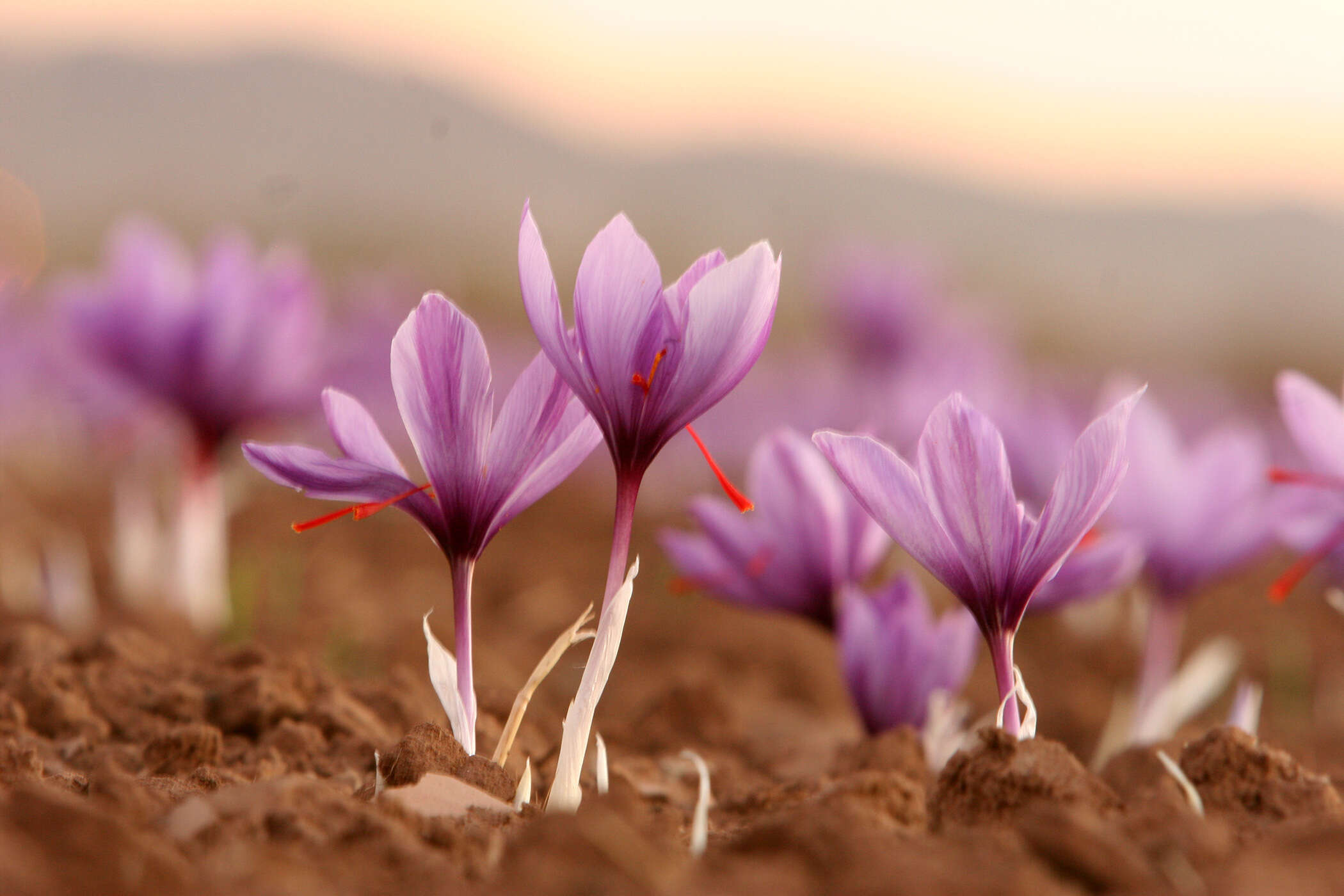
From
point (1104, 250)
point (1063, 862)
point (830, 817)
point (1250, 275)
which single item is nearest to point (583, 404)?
point (830, 817)

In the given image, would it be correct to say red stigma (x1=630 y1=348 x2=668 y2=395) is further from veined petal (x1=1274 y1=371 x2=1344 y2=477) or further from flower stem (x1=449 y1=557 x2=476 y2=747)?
veined petal (x1=1274 y1=371 x2=1344 y2=477)

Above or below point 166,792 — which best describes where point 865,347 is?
below

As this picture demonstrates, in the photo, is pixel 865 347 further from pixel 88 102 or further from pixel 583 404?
pixel 88 102

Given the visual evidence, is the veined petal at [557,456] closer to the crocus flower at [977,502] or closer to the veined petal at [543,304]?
the veined petal at [543,304]

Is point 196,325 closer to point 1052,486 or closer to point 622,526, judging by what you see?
point 622,526

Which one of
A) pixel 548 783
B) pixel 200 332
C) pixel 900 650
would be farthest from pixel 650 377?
pixel 200 332

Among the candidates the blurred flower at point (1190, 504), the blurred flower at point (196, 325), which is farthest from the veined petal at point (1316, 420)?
the blurred flower at point (196, 325)
